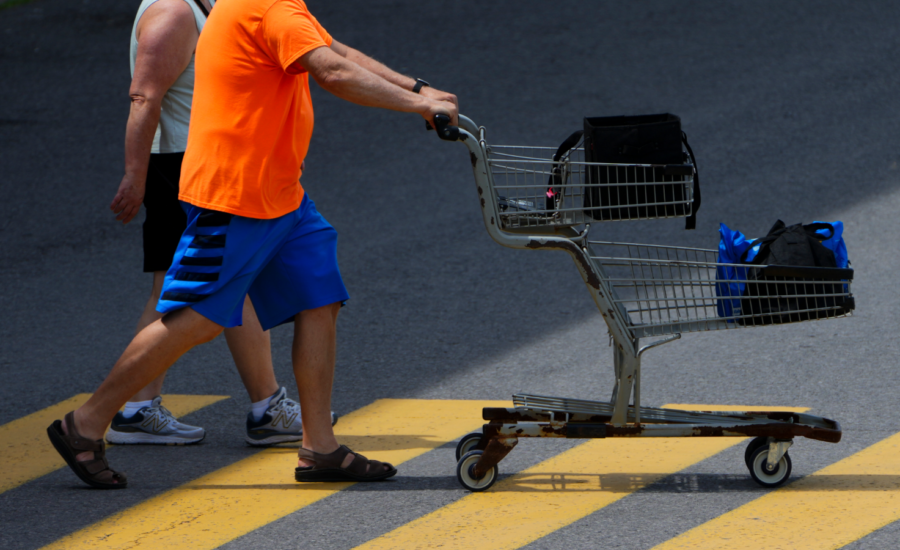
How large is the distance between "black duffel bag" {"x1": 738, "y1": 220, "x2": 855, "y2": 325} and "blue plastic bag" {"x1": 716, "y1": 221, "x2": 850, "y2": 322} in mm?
26

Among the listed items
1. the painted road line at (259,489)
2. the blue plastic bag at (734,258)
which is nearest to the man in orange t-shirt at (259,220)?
the painted road line at (259,489)

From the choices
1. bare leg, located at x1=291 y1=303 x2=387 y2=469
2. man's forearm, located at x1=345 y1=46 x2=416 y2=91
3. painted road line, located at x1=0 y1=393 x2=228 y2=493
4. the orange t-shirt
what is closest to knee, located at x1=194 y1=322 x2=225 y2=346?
bare leg, located at x1=291 y1=303 x2=387 y2=469

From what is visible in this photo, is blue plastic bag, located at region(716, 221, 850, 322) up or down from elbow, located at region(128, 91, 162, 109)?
down

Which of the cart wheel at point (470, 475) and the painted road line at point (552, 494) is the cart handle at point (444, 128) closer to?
the cart wheel at point (470, 475)

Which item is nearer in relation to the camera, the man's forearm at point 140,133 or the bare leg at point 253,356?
the man's forearm at point 140,133

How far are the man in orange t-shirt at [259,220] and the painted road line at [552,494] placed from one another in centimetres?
51

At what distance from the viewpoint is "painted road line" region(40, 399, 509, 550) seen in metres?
4.06

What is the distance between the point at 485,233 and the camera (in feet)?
26.7

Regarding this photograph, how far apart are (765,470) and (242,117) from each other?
2.27 metres

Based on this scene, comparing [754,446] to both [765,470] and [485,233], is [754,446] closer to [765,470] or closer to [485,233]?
[765,470]

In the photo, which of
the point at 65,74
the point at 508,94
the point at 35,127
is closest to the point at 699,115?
the point at 508,94

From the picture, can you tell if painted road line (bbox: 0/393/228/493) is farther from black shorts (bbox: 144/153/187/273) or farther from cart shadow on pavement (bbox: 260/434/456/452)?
black shorts (bbox: 144/153/187/273)

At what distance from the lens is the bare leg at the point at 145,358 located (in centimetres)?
429

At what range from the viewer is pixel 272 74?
165 inches
